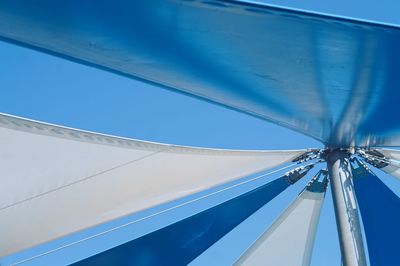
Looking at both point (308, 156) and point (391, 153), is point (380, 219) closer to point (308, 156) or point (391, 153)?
point (391, 153)

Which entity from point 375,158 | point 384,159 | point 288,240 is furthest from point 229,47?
point 288,240

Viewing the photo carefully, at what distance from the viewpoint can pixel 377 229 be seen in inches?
275

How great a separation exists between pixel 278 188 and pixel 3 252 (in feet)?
10.1

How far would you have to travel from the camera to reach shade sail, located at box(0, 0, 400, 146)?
304cm

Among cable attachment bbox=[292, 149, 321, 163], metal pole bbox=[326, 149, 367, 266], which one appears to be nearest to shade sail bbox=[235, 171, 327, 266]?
cable attachment bbox=[292, 149, 321, 163]

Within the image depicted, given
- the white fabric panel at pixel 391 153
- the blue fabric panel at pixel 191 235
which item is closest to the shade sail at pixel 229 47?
the white fabric panel at pixel 391 153

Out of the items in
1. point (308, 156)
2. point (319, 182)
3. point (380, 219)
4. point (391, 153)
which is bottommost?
point (380, 219)

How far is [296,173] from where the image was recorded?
21.5 ft

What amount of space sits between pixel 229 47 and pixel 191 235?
379cm

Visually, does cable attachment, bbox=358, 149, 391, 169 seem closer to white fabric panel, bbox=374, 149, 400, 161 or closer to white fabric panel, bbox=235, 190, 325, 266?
white fabric panel, bbox=374, 149, 400, 161

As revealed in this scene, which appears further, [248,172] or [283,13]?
[248,172]

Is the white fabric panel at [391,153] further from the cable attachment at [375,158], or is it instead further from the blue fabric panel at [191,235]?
the blue fabric panel at [191,235]

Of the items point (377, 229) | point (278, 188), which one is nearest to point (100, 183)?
point (278, 188)

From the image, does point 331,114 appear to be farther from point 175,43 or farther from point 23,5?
point 23,5
